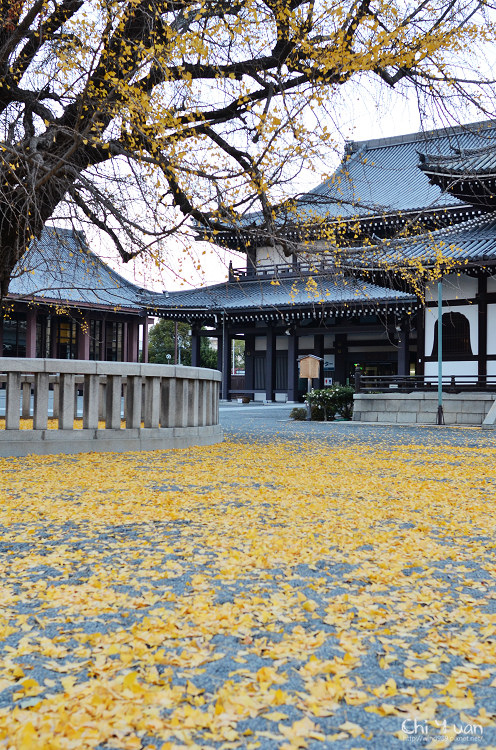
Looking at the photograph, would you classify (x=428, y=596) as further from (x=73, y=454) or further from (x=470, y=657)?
(x=73, y=454)

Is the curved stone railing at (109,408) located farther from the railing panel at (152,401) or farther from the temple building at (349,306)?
the temple building at (349,306)

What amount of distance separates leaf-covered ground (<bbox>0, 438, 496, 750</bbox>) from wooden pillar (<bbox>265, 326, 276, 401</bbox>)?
945 inches

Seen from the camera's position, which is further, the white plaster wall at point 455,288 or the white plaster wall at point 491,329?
the white plaster wall at point 455,288

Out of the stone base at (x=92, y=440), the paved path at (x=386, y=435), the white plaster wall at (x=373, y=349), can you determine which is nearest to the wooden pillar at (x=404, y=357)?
the white plaster wall at (x=373, y=349)

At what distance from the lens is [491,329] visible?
18047 millimetres

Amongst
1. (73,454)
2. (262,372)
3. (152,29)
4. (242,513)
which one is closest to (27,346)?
(262,372)

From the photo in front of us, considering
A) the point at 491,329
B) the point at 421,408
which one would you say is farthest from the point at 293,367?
the point at 491,329

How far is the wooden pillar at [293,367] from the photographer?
96.6 ft

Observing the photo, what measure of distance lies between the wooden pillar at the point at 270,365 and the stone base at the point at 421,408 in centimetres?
1117

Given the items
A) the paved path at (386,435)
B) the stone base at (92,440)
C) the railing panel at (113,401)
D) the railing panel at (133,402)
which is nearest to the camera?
the stone base at (92,440)

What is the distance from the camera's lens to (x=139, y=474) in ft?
24.1

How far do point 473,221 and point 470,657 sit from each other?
19.0 meters

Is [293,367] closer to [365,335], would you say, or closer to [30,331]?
[365,335]

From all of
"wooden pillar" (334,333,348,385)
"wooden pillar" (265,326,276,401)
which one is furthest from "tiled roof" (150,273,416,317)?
"wooden pillar" (334,333,348,385)
